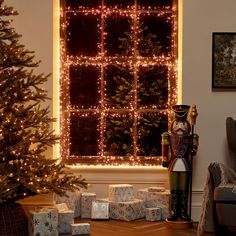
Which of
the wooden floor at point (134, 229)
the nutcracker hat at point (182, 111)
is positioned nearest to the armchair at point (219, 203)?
the wooden floor at point (134, 229)

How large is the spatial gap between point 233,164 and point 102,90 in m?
1.53

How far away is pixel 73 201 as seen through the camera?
16.2 feet

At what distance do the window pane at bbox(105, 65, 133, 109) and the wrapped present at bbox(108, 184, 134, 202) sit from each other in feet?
2.97

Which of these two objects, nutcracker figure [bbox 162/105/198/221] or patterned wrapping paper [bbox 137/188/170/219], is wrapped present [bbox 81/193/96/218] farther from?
nutcracker figure [bbox 162/105/198/221]

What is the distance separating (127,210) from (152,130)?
3.25 feet

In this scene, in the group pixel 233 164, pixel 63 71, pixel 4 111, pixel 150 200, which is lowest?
pixel 150 200

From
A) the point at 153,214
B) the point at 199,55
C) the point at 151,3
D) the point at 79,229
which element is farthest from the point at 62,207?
the point at 151,3

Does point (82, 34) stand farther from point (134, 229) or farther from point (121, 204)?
point (134, 229)

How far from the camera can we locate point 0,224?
3.79m

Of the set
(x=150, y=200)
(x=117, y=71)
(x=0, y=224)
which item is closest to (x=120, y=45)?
(x=117, y=71)

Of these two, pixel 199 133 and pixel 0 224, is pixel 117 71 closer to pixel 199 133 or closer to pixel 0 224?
pixel 199 133

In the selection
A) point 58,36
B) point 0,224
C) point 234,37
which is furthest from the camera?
point 58,36

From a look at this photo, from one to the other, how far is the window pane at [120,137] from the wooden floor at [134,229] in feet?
2.92

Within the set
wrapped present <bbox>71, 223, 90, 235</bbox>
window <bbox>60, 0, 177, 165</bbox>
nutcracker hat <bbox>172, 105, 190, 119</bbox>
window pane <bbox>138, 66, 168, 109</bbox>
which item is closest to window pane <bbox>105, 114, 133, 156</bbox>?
window <bbox>60, 0, 177, 165</bbox>
